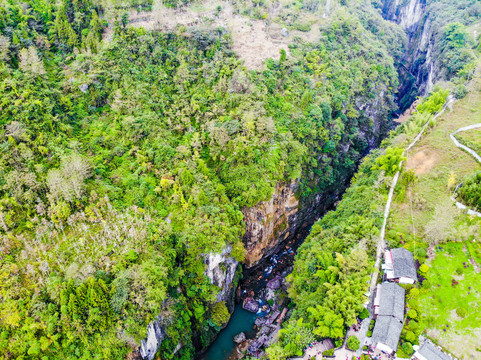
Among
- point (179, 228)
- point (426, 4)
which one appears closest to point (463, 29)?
point (426, 4)

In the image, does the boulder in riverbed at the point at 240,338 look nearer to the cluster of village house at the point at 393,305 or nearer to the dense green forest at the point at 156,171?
the dense green forest at the point at 156,171

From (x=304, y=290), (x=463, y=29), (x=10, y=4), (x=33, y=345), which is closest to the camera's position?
(x=33, y=345)

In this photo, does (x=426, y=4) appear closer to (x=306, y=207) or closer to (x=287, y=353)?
(x=306, y=207)

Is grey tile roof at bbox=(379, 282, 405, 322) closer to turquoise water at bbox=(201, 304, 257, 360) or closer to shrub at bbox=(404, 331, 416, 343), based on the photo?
shrub at bbox=(404, 331, 416, 343)

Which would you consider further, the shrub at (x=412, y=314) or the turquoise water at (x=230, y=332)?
the turquoise water at (x=230, y=332)

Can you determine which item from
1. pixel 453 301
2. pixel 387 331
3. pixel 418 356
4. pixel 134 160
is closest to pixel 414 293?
pixel 453 301

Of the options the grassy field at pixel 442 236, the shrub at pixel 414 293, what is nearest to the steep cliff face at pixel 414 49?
the grassy field at pixel 442 236
